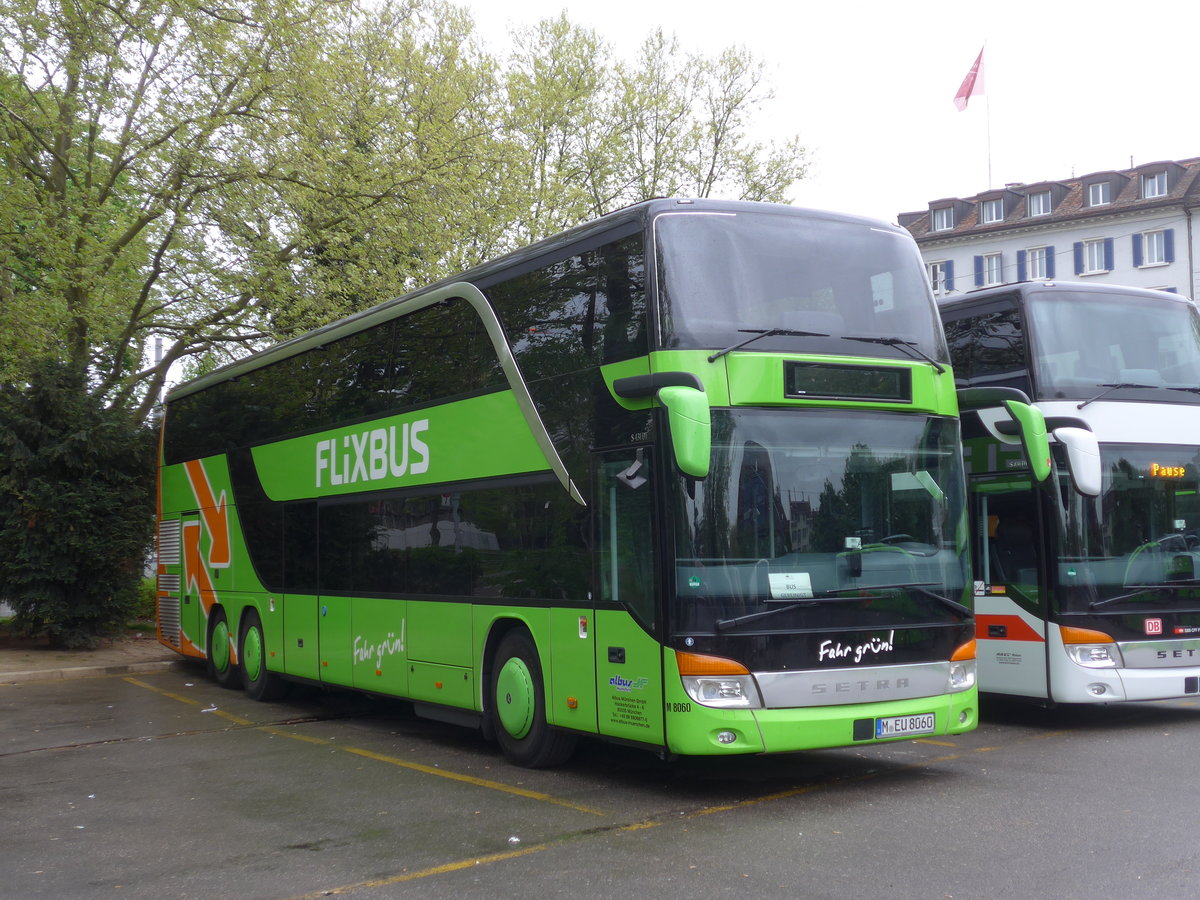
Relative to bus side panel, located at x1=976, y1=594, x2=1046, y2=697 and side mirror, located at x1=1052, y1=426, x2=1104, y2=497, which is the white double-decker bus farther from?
side mirror, located at x1=1052, y1=426, x2=1104, y2=497

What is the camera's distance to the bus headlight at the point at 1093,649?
1111 cm

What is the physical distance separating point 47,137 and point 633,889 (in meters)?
19.3

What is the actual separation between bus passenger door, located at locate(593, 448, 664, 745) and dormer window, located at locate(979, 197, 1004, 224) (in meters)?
57.4

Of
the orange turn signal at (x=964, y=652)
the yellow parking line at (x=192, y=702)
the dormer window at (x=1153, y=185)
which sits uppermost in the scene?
the dormer window at (x=1153, y=185)

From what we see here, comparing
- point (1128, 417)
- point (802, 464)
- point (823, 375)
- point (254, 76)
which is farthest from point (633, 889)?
point (254, 76)

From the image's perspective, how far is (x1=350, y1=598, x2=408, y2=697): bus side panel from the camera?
11.7 m

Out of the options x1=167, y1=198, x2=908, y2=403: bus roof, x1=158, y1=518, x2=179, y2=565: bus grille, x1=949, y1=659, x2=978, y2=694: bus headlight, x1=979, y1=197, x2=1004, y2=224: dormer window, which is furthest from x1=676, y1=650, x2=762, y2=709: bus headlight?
x1=979, y1=197, x2=1004, y2=224: dormer window

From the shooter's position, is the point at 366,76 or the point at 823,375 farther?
the point at 366,76

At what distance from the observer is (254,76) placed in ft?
64.8

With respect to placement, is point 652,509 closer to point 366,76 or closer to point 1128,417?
point 1128,417

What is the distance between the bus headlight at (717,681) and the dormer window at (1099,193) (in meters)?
55.7

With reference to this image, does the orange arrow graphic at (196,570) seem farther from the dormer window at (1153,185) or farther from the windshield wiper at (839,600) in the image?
the dormer window at (1153,185)

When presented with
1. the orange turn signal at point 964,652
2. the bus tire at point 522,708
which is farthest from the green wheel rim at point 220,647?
the orange turn signal at point 964,652

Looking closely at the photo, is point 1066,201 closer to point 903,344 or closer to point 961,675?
point 903,344
